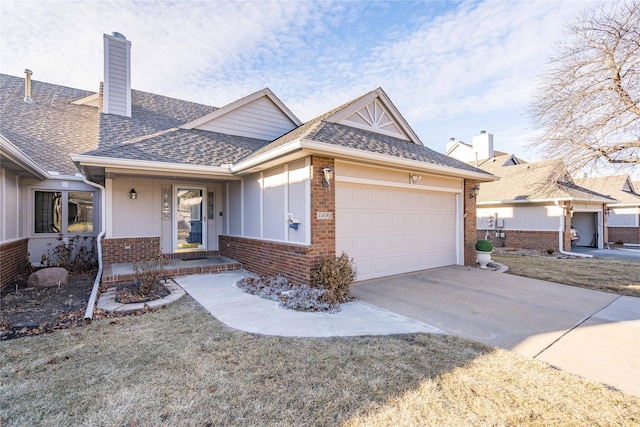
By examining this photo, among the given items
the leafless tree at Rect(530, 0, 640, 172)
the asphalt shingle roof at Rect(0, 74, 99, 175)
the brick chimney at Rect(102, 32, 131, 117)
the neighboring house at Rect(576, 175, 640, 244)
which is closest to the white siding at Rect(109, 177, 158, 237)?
the asphalt shingle roof at Rect(0, 74, 99, 175)

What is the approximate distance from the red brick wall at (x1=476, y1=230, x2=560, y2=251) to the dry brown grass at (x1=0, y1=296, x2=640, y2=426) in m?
14.0

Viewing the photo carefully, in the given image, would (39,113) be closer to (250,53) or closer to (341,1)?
(250,53)

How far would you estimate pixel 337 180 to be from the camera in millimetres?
6566

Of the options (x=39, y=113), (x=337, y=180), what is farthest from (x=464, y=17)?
(x=39, y=113)

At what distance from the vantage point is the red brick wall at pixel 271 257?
6.14 m

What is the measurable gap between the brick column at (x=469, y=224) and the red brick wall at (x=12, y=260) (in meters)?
11.8

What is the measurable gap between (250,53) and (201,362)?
968cm

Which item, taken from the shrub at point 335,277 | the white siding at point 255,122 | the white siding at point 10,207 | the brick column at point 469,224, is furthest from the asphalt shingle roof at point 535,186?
the white siding at point 10,207

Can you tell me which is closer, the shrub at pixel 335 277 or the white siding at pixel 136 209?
the shrub at pixel 335 277

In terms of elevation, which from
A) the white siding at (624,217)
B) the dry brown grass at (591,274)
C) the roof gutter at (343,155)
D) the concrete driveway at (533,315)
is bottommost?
the dry brown grass at (591,274)

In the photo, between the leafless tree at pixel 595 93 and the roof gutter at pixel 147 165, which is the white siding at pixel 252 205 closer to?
the roof gutter at pixel 147 165

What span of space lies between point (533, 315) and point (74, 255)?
11.9 meters

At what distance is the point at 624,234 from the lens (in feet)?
66.4

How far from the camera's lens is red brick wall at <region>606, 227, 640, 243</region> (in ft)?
64.7
